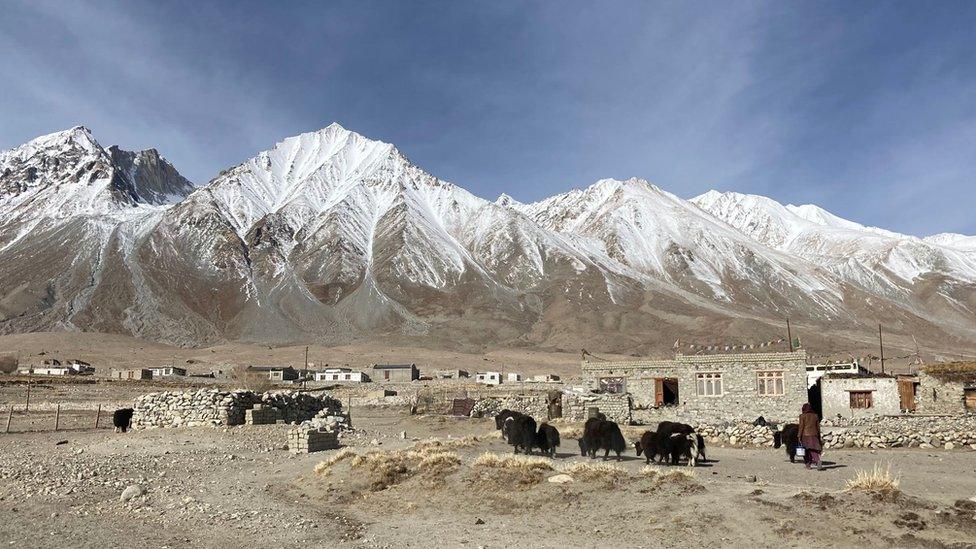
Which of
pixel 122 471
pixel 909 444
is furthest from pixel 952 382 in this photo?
pixel 122 471

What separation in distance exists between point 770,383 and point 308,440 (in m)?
28.6

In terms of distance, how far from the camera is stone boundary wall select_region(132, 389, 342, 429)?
26.9 metres

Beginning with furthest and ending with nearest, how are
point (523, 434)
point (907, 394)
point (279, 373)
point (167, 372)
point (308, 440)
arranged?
point (279, 373), point (167, 372), point (907, 394), point (308, 440), point (523, 434)

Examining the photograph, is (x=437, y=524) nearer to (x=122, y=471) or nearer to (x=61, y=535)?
(x=61, y=535)

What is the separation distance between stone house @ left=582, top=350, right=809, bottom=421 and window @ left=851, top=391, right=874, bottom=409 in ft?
8.38

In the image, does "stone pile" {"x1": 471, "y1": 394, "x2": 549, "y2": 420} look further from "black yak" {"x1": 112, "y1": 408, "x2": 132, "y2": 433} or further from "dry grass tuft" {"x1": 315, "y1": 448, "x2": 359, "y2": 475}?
"dry grass tuft" {"x1": 315, "y1": 448, "x2": 359, "y2": 475}

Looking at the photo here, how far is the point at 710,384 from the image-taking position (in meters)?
41.2

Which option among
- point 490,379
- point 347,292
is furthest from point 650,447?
point 347,292

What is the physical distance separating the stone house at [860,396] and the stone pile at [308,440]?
2928 cm

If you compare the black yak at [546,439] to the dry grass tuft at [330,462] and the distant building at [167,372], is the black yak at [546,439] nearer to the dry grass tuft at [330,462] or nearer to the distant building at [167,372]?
the dry grass tuft at [330,462]

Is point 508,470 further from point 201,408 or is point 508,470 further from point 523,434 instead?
point 201,408

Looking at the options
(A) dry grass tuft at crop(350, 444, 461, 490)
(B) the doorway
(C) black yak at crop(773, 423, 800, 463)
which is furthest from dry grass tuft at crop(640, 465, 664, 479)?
(B) the doorway

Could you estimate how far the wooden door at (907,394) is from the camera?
120ft

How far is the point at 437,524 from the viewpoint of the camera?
11602 millimetres
